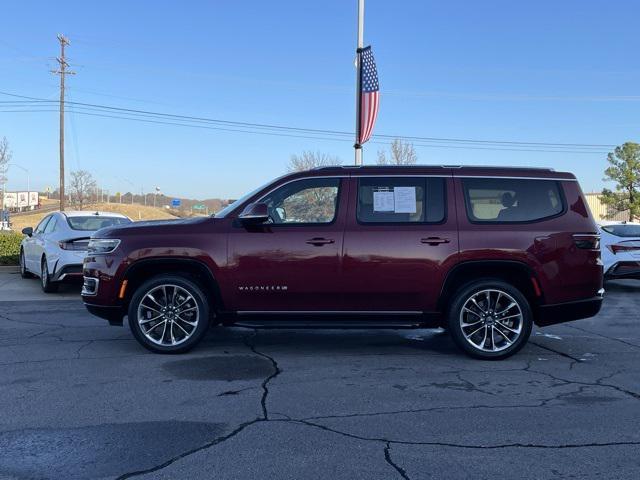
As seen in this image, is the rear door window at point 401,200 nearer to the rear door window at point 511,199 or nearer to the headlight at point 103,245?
the rear door window at point 511,199

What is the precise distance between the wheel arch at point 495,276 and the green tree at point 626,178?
3899 centimetres

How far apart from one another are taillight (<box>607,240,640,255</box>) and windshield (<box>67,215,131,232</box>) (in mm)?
9607

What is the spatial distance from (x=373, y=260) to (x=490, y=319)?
4.66 feet

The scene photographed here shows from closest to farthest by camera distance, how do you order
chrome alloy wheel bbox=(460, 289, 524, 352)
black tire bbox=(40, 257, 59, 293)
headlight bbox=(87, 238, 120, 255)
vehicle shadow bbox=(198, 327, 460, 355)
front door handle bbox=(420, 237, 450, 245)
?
front door handle bbox=(420, 237, 450, 245)
chrome alloy wheel bbox=(460, 289, 524, 352)
headlight bbox=(87, 238, 120, 255)
vehicle shadow bbox=(198, 327, 460, 355)
black tire bbox=(40, 257, 59, 293)

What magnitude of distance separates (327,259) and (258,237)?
77cm

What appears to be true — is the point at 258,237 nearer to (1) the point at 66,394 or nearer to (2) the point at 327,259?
(2) the point at 327,259

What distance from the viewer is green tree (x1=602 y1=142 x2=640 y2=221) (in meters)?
40.5

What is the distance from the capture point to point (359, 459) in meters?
3.73

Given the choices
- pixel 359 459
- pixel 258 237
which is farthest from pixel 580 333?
pixel 359 459

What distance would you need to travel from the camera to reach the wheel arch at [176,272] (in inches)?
246

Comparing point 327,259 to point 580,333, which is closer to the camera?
point 327,259

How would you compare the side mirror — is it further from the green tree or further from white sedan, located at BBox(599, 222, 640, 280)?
the green tree

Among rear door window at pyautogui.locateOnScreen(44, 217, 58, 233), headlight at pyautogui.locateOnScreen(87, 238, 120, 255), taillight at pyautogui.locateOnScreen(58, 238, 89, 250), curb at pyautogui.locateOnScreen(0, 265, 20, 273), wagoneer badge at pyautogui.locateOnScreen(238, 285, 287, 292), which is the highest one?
rear door window at pyautogui.locateOnScreen(44, 217, 58, 233)

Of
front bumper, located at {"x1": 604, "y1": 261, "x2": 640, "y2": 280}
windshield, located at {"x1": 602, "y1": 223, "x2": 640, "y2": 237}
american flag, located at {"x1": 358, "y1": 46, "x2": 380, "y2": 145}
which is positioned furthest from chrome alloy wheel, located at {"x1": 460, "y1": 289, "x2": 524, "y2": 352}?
american flag, located at {"x1": 358, "y1": 46, "x2": 380, "y2": 145}
